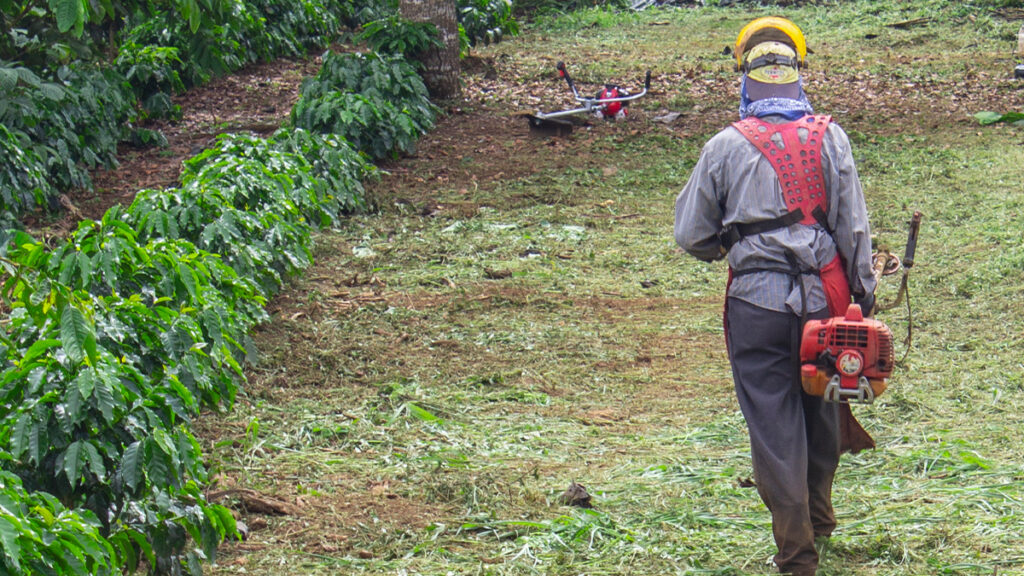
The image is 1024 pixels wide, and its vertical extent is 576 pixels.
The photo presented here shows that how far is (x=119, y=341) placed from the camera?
414 centimetres

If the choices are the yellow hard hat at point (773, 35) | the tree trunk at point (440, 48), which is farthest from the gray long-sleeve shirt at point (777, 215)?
the tree trunk at point (440, 48)

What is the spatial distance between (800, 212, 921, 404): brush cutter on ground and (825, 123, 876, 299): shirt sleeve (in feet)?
0.78

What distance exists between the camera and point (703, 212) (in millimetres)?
3781

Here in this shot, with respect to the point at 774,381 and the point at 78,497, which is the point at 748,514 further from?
the point at 78,497

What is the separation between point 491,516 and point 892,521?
5.08 ft

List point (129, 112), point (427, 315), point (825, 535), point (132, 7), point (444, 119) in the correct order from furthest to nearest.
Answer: point (444, 119), point (129, 112), point (427, 315), point (132, 7), point (825, 535)

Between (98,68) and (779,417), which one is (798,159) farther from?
(98,68)

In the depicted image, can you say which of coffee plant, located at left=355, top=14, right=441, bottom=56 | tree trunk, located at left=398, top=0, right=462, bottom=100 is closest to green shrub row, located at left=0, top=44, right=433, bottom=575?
coffee plant, located at left=355, top=14, right=441, bottom=56

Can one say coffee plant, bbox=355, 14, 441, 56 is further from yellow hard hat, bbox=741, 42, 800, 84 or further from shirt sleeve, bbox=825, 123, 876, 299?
shirt sleeve, bbox=825, 123, 876, 299

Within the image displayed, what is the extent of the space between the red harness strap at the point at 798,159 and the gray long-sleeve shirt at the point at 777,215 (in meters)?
0.02

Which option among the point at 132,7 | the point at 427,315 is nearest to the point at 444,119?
the point at 427,315

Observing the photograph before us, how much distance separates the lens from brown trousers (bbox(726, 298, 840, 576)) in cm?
366

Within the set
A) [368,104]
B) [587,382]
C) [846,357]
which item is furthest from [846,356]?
[368,104]

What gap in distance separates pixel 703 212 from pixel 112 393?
205 centimetres
